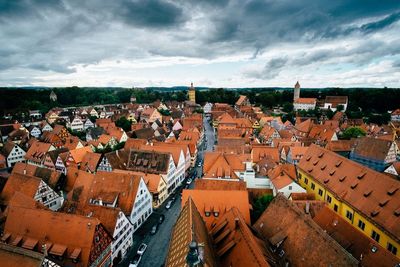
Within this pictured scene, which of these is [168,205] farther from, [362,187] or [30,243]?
[362,187]

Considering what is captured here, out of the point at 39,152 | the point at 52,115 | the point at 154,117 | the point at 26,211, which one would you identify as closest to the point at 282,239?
the point at 26,211

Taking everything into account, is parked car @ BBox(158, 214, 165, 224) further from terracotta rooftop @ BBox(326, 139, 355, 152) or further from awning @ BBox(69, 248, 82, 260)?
terracotta rooftop @ BBox(326, 139, 355, 152)

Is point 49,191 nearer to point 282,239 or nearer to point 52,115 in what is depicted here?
point 282,239

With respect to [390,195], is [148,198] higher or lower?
lower

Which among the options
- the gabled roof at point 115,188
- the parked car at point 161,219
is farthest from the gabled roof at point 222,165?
the gabled roof at point 115,188

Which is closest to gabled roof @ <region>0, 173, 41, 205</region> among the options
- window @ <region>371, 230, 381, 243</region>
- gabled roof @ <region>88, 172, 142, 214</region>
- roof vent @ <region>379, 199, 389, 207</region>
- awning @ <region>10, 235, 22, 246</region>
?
gabled roof @ <region>88, 172, 142, 214</region>

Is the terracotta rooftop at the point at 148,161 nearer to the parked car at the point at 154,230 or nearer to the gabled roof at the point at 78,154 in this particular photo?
the parked car at the point at 154,230
